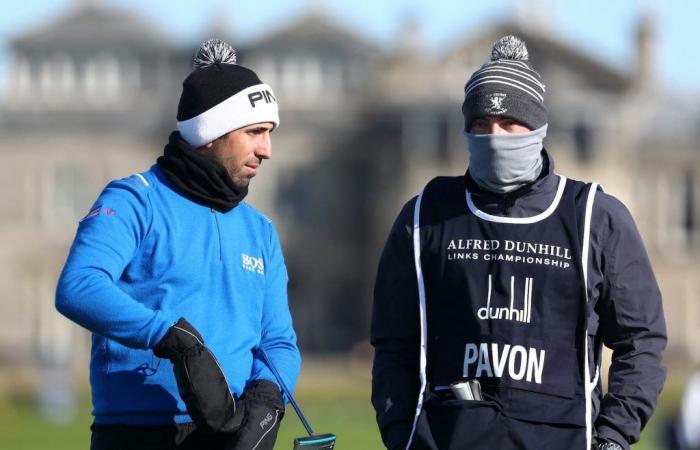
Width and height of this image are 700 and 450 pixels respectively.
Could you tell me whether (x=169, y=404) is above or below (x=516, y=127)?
below

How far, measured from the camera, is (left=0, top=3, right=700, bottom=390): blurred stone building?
58.5 metres

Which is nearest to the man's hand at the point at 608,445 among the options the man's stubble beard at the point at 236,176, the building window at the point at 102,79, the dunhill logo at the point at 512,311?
the dunhill logo at the point at 512,311

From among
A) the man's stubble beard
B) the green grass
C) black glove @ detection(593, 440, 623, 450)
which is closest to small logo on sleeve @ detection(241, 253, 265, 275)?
the man's stubble beard

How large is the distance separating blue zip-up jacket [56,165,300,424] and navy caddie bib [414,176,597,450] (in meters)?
0.61

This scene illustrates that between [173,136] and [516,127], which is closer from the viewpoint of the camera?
[516,127]

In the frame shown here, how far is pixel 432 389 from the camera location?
5047 millimetres

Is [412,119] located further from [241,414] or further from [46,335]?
[241,414]

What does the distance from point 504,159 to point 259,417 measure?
1.01m

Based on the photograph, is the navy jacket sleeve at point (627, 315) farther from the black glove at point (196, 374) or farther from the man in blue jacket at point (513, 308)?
the black glove at point (196, 374)

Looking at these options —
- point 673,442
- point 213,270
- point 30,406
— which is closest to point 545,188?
point 213,270

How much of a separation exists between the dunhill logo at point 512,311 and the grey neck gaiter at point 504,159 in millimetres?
266

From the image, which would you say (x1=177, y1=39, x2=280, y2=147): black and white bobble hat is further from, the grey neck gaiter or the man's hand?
the man's hand

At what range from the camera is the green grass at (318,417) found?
2523 centimetres

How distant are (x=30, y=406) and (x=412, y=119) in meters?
22.7
